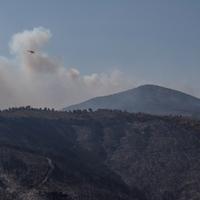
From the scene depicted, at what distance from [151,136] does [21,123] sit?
42609 millimetres

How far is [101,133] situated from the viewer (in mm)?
161500

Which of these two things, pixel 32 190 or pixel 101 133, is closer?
pixel 32 190

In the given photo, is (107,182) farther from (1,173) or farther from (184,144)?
(184,144)

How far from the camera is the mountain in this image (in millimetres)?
99500

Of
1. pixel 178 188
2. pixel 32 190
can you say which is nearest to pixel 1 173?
pixel 32 190

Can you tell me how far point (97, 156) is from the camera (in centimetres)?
14088

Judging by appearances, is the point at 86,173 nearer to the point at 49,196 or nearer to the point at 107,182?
the point at 107,182

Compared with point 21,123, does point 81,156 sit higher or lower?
lower

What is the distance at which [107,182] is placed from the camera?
372 ft

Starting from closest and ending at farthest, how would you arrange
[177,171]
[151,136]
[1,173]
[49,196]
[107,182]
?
[49,196] → [1,173] → [107,182] → [177,171] → [151,136]

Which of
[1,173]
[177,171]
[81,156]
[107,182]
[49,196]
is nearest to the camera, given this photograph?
[49,196]

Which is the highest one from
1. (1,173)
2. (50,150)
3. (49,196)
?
(50,150)

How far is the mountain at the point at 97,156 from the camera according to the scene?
9950 centimetres

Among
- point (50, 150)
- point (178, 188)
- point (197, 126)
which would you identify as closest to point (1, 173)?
point (50, 150)
